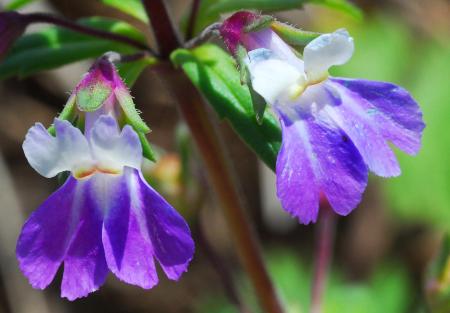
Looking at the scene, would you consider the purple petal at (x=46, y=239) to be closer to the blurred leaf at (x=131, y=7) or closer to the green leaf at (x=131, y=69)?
the green leaf at (x=131, y=69)

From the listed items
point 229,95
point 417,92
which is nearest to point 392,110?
point 229,95

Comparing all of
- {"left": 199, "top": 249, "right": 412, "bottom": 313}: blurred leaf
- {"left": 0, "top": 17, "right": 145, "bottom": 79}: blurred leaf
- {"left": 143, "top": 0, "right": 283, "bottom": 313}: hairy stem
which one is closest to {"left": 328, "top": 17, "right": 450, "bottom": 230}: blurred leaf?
{"left": 199, "top": 249, "right": 412, "bottom": 313}: blurred leaf

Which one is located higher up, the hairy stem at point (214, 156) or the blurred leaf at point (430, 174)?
the hairy stem at point (214, 156)

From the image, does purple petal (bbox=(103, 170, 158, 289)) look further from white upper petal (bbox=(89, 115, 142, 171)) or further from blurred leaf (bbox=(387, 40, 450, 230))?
blurred leaf (bbox=(387, 40, 450, 230))

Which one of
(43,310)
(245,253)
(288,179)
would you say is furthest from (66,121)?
(43,310)

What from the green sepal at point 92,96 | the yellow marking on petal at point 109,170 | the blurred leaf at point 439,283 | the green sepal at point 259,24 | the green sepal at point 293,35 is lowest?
the blurred leaf at point 439,283

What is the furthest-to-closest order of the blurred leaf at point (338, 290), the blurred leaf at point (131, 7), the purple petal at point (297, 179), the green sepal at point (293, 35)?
the blurred leaf at point (338, 290) → the blurred leaf at point (131, 7) → the green sepal at point (293, 35) → the purple petal at point (297, 179)

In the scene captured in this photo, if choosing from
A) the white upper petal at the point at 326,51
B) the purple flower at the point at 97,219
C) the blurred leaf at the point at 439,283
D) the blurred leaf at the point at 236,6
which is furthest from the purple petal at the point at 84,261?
the blurred leaf at the point at 439,283

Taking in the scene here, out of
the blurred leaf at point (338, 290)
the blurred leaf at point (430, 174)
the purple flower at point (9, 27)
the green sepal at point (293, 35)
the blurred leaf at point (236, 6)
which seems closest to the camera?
the green sepal at point (293, 35)
